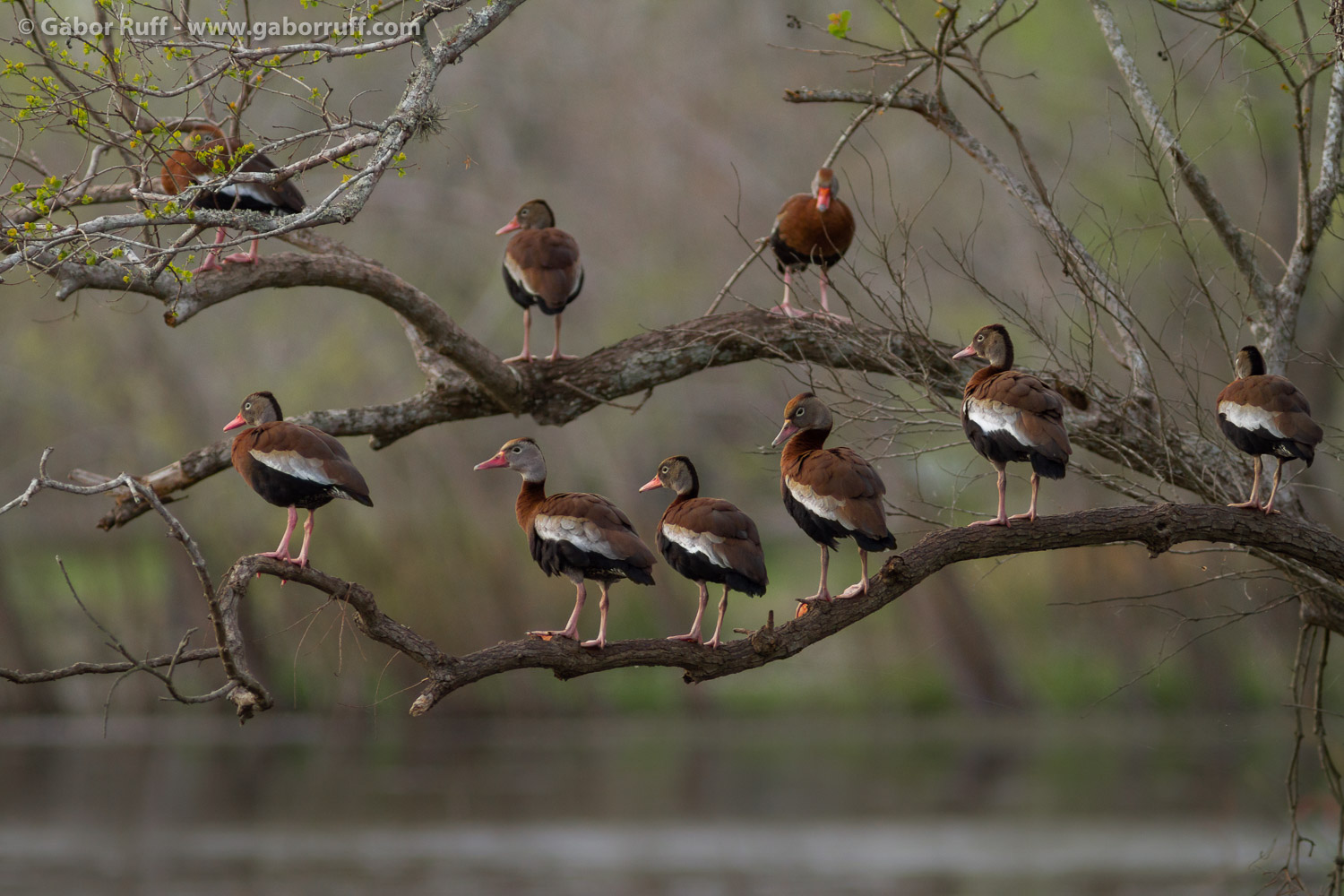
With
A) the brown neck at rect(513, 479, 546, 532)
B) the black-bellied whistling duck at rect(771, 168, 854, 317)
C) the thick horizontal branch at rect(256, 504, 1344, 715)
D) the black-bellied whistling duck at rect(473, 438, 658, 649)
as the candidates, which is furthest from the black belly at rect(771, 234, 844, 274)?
the black-bellied whistling duck at rect(473, 438, 658, 649)

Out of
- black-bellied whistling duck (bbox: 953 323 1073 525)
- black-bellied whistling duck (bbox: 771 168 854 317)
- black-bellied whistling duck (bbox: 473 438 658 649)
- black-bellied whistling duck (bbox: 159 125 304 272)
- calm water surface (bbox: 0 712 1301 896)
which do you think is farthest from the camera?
calm water surface (bbox: 0 712 1301 896)

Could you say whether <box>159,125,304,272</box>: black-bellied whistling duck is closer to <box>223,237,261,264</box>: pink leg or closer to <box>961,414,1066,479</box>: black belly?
<box>223,237,261,264</box>: pink leg

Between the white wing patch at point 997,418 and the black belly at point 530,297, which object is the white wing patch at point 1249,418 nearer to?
the white wing patch at point 997,418

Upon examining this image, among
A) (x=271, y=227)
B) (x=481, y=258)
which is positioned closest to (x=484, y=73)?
(x=481, y=258)

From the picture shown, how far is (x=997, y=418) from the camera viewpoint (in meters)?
5.65

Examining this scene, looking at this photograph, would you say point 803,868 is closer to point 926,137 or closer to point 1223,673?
point 1223,673

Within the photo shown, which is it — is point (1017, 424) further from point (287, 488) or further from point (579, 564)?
point (287, 488)

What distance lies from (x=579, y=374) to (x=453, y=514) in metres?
12.8

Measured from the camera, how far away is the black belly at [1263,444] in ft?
18.8

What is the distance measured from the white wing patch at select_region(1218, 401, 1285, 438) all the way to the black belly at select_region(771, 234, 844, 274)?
2.89 meters

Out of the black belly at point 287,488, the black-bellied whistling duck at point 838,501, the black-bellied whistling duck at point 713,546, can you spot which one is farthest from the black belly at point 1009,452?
the black belly at point 287,488

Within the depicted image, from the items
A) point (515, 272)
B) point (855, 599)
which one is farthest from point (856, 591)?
point (515, 272)

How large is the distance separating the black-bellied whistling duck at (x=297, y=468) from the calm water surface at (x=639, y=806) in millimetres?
9425

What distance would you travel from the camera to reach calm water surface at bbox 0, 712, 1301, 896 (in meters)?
14.8
